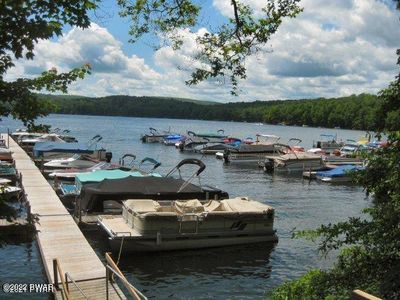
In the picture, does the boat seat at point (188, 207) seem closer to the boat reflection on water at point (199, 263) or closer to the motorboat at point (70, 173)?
the boat reflection on water at point (199, 263)

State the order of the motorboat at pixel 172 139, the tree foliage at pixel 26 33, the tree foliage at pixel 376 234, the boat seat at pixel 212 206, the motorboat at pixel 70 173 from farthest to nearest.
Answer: the motorboat at pixel 172 139
the motorboat at pixel 70 173
the boat seat at pixel 212 206
the tree foliage at pixel 376 234
the tree foliage at pixel 26 33

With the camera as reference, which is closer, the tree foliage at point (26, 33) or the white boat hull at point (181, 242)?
the tree foliage at point (26, 33)

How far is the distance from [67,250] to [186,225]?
5.56 metres

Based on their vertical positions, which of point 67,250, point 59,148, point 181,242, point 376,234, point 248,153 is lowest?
point 181,242

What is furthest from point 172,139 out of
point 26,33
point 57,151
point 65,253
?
point 26,33

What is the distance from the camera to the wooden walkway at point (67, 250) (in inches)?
508

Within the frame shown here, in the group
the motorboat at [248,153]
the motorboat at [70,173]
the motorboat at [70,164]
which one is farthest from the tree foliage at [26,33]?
the motorboat at [248,153]

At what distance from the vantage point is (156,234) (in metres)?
19.3

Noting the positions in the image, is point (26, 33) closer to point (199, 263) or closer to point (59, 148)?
point (199, 263)

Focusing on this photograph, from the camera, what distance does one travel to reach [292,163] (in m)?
53.3

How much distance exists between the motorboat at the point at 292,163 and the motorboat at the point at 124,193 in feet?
97.5

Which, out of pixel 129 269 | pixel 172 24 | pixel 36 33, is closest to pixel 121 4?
pixel 172 24

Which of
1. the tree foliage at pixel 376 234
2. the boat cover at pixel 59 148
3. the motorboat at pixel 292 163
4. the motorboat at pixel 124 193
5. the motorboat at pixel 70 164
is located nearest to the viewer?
the tree foliage at pixel 376 234

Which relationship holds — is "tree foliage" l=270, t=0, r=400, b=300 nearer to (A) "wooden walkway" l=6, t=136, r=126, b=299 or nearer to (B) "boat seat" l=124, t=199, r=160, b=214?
(A) "wooden walkway" l=6, t=136, r=126, b=299
